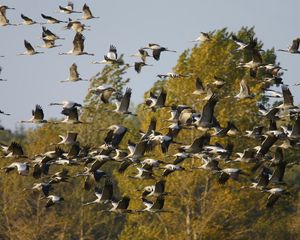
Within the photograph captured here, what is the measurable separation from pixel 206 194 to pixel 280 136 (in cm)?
933

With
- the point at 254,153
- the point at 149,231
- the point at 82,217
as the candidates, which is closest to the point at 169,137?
the point at 254,153

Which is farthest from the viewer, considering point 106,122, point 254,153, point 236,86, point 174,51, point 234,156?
point 106,122

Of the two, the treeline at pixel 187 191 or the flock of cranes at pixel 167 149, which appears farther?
the treeline at pixel 187 191

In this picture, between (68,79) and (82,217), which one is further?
(82,217)

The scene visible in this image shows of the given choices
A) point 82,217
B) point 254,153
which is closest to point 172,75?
point 254,153

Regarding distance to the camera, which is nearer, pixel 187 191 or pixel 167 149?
pixel 167 149

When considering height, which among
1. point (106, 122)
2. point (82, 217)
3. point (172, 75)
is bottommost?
point (82, 217)

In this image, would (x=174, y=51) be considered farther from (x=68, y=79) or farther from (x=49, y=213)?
(x=49, y=213)

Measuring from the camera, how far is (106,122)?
187ft

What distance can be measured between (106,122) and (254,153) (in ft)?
77.1

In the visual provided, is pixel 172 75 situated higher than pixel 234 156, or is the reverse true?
pixel 172 75

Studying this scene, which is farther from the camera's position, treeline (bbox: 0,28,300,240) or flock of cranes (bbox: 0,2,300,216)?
treeline (bbox: 0,28,300,240)

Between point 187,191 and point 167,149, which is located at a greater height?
point 167,149

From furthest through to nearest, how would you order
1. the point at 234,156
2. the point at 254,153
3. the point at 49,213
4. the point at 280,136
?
the point at 49,213
the point at 234,156
the point at 254,153
the point at 280,136
